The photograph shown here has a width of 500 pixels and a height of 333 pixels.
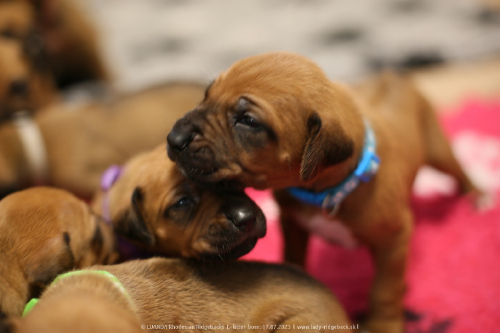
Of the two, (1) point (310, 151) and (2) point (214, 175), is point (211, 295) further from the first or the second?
(1) point (310, 151)

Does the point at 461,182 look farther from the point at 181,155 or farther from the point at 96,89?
the point at 96,89

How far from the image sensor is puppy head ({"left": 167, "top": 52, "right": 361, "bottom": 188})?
1966 millimetres

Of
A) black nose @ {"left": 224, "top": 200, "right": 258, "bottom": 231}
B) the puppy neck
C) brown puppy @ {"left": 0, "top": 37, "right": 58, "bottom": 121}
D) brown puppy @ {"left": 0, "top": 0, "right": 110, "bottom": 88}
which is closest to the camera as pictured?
black nose @ {"left": 224, "top": 200, "right": 258, "bottom": 231}

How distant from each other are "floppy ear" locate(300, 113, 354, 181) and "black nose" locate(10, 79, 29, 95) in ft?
9.63

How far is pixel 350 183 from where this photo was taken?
7.47ft

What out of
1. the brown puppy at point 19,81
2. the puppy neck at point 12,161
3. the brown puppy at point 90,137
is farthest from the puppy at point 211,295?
the brown puppy at point 19,81

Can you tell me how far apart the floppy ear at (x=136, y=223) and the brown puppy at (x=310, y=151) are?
0.33m

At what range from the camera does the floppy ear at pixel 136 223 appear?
221cm

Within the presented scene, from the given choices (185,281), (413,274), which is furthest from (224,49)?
(185,281)

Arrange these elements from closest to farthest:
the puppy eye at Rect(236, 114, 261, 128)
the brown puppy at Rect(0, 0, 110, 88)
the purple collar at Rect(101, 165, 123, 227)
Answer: the puppy eye at Rect(236, 114, 261, 128)
the purple collar at Rect(101, 165, 123, 227)
the brown puppy at Rect(0, 0, 110, 88)

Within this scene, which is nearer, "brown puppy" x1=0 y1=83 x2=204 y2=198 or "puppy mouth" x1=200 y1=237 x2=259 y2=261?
"puppy mouth" x1=200 y1=237 x2=259 y2=261

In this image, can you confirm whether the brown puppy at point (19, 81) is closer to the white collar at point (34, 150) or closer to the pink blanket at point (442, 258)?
the white collar at point (34, 150)

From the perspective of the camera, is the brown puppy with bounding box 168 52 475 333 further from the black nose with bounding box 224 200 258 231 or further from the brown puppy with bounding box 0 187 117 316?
the brown puppy with bounding box 0 187 117 316

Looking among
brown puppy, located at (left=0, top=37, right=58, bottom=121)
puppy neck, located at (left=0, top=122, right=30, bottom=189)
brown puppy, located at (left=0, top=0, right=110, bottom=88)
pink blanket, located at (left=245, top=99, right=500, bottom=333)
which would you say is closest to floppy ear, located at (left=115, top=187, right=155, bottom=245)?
pink blanket, located at (left=245, top=99, right=500, bottom=333)
